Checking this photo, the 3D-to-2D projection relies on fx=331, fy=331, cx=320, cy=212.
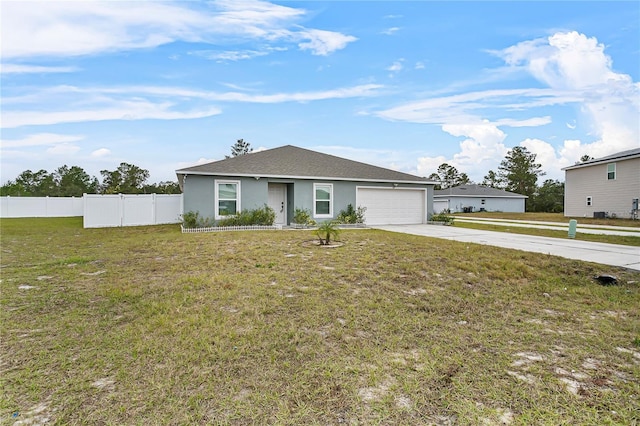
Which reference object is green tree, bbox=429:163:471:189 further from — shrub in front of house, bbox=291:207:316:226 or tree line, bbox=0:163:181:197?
shrub in front of house, bbox=291:207:316:226

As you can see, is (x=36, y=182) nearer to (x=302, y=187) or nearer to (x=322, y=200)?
(x=302, y=187)

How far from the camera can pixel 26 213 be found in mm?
24734

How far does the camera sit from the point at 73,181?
41.9 metres

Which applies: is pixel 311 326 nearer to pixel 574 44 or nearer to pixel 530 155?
pixel 574 44

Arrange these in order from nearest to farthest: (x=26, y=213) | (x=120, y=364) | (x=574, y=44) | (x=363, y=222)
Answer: (x=120, y=364), (x=574, y=44), (x=363, y=222), (x=26, y=213)

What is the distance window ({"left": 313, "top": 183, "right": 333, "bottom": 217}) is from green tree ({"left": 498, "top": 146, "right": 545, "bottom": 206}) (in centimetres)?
4205

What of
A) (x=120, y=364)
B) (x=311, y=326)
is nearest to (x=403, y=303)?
(x=311, y=326)

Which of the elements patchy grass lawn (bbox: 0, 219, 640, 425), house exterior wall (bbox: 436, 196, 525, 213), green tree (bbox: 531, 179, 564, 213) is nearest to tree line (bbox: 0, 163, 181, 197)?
house exterior wall (bbox: 436, 196, 525, 213)

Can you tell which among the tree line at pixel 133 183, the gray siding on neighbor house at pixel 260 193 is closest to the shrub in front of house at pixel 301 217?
the gray siding on neighbor house at pixel 260 193

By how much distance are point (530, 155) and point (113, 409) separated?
56.7 m

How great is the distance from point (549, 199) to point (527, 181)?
739 cm

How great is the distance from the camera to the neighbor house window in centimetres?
1436

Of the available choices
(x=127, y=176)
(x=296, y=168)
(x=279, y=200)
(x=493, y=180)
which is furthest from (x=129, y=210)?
(x=493, y=180)

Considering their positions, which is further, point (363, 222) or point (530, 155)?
point (530, 155)
